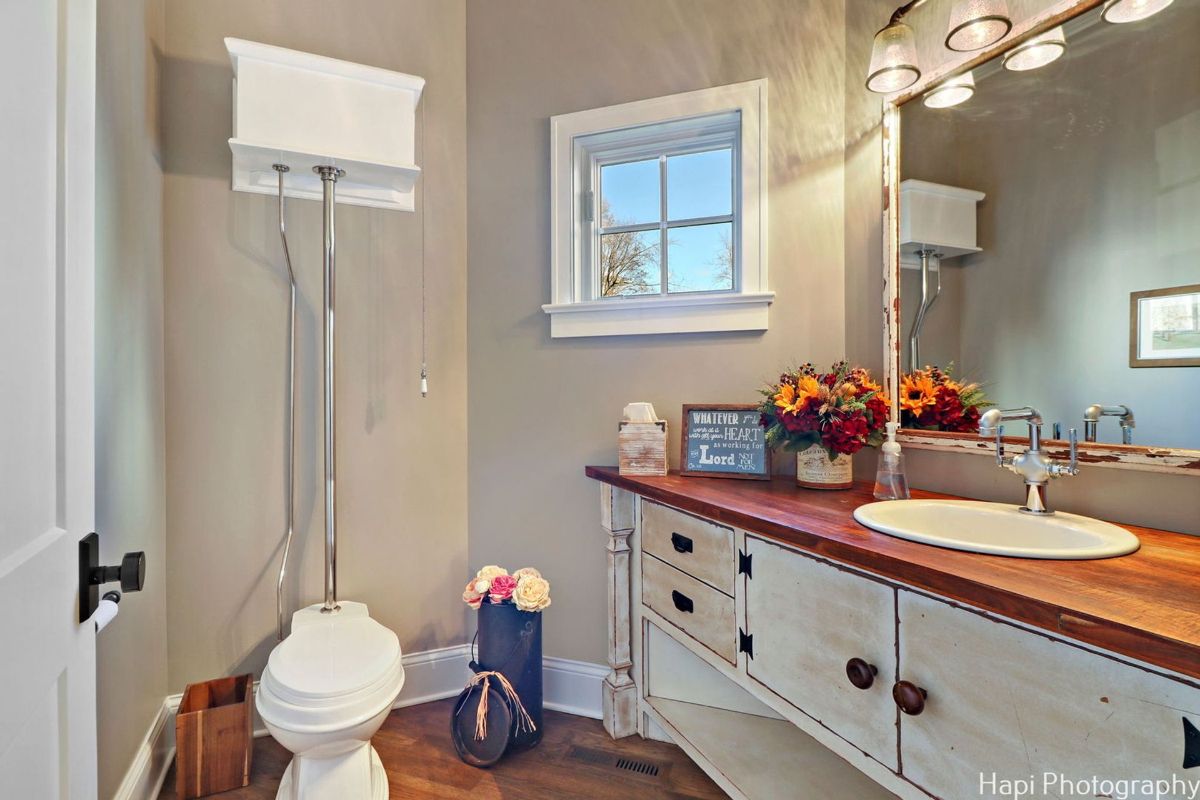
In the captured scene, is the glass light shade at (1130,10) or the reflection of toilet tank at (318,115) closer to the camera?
the glass light shade at (1130,10)

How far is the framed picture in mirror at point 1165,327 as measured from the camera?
1.05 m

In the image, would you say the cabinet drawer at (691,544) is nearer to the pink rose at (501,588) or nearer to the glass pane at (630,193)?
the pink rose at (501,588)

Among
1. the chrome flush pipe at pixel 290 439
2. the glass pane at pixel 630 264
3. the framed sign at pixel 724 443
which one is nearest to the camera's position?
the framed sign at pixel 724 443

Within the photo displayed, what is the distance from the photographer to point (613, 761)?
1762 mm

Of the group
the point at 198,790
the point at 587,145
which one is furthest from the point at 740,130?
the point at 198,790

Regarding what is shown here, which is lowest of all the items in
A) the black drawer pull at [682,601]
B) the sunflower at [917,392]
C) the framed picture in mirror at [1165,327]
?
the black drawer pull at [682,601]

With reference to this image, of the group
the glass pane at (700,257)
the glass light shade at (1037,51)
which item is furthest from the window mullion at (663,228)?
the glass light shade at (1037,51)

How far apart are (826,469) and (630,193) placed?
1148mm

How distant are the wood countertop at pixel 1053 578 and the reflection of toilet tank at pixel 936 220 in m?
0.70

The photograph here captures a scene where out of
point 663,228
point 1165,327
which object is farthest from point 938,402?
point 663,228

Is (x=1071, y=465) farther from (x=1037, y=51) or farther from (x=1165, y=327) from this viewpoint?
(x=1037, y=51)

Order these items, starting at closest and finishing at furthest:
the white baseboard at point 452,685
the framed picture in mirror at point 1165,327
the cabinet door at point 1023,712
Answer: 1. the cabinet door at point 1023,712
2. the framed picture in mirror at point 1165,327
3. the white baseboard at point 452,685

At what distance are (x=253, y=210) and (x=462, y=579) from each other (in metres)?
1.45

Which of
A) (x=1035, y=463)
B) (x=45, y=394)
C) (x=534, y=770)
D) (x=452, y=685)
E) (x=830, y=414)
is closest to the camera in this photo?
(x=45, y=394)
